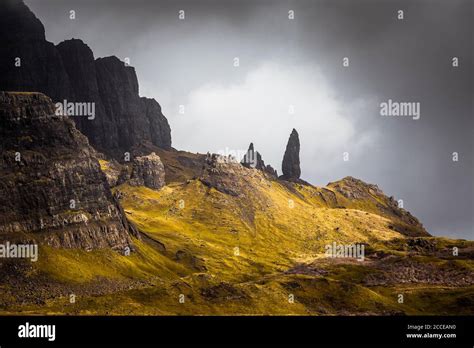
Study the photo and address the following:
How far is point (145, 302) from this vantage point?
181m
